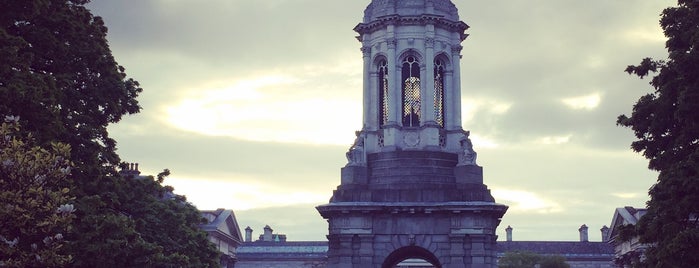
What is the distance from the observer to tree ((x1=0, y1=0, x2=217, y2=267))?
76.7ft

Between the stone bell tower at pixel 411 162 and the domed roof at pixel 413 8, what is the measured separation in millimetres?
48

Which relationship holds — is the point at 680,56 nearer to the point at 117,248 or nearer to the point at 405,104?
the point at 117,248

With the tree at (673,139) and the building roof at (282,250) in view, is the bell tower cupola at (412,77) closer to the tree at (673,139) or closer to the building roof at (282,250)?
the tree at (673,139)

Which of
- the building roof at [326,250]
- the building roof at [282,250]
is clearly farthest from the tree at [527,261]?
the building roof at [282,250]

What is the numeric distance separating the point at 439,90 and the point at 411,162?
459 cm

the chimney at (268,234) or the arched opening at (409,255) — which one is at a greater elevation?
the chimney at (268,234)

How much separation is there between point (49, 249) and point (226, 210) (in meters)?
55.7

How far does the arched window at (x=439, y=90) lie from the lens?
44156 mm

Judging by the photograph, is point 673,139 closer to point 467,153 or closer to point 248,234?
point 467,153

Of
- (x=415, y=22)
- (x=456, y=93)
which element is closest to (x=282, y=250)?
(x=456, y=93)

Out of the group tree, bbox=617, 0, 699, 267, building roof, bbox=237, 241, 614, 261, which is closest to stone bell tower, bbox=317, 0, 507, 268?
tree, bbox=617, 0, 699, 267

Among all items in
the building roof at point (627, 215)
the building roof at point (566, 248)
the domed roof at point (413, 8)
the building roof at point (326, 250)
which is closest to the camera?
the domed roof at point (413, 8)

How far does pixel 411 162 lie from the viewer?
137 ft

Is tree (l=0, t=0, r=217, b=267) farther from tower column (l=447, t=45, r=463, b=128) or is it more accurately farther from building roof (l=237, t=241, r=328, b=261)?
building roof (l=237, t=241, r=328, b=261)
